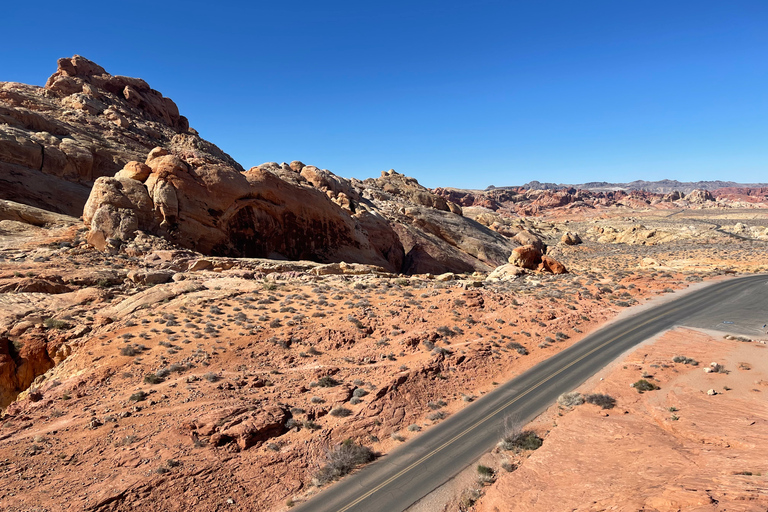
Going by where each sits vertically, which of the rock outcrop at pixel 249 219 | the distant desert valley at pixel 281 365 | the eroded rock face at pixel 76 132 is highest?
the eroded rock face at pixel 76 132

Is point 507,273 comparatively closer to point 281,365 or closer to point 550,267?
point 550,267

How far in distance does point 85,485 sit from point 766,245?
3749 inches

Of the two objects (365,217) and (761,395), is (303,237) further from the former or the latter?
(761,395)

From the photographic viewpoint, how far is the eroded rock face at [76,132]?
127ft

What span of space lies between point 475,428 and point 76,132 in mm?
63914

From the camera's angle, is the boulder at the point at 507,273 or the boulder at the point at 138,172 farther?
the boulder at the point at 507,273

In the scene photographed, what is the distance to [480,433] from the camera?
15188mm

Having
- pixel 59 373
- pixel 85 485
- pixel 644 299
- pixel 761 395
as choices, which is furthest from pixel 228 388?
pixel 644 299

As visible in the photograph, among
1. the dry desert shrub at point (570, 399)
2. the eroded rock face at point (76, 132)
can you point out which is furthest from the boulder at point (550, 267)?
the eroded rock face at point (76, 132)

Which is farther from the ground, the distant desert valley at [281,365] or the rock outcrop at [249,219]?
the rock outcrop at [249,219]

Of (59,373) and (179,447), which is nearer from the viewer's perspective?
(179,447)

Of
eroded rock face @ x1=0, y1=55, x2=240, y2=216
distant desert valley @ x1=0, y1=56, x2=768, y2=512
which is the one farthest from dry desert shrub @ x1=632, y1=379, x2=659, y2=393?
eroded rock face @ x1=0, y1=55, x2=240, y2=216

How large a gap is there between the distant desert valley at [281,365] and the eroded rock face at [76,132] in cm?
51

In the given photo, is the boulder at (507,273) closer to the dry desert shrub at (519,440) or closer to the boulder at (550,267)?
the boulder at (550,267)
